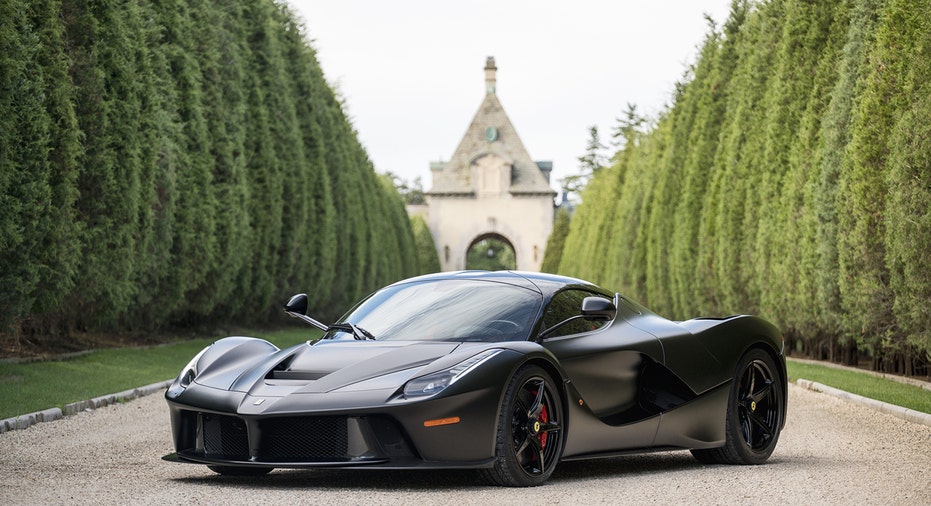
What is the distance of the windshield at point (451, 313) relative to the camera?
693cm

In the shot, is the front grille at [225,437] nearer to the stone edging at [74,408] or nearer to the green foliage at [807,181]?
the stone edging at [74,408]

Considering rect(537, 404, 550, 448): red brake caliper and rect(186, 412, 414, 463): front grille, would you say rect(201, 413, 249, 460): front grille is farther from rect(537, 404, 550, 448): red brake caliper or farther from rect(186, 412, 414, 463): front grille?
rect(537, 404, 550, 448): red brake caliper

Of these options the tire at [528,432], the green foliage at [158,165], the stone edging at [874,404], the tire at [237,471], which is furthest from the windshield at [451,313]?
the green foliage at [158,165]

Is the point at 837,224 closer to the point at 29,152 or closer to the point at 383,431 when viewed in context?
the point at 29,152

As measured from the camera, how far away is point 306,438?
6102mm

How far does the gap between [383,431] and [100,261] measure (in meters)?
13.1

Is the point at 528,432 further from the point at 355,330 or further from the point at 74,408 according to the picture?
the point at 74,408

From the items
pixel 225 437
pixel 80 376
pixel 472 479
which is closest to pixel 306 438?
pixel 225 437

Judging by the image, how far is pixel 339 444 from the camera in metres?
6.08

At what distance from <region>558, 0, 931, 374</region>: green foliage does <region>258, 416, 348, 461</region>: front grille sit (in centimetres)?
987

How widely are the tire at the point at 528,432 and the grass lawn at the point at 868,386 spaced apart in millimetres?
5846

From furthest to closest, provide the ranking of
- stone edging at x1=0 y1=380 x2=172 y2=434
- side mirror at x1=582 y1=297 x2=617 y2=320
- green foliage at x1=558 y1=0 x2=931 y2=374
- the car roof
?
green foliage at x1=558 y1=0 x2=931 y2=374 < stone edging at x1=0 y1=380 x2=172 y2=434 < the car roof < side mirror at x1=582 y1=297 x2=617 y2=320

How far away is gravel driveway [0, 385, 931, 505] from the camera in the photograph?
6.00 m

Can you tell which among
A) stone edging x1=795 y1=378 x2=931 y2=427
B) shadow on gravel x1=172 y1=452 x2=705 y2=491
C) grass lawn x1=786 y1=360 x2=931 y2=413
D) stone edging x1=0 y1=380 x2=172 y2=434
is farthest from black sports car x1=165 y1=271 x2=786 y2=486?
grass lawn x1=786 y1=360 x2=931 y2=413
